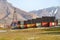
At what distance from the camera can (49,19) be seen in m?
106

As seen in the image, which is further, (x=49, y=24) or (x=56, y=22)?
(x=56, y=22)

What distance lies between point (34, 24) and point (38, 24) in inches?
103

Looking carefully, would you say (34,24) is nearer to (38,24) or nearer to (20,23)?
(38,24)

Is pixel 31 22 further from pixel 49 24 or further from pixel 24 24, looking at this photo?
pixel 49 24

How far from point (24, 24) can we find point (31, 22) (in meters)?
4.66

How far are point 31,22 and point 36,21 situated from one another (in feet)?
10.9

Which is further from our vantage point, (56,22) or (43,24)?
(56,22)

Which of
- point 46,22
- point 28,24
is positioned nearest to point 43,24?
point 46,22

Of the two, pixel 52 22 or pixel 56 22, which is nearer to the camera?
pixel 52 22

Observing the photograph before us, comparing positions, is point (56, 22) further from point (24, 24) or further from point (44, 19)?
point (24, 24)

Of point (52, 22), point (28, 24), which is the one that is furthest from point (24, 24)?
point (52, 22)

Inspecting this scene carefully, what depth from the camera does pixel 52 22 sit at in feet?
347

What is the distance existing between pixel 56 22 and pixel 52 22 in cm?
786

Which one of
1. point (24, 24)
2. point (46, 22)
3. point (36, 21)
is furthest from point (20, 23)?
point (46, 22)
